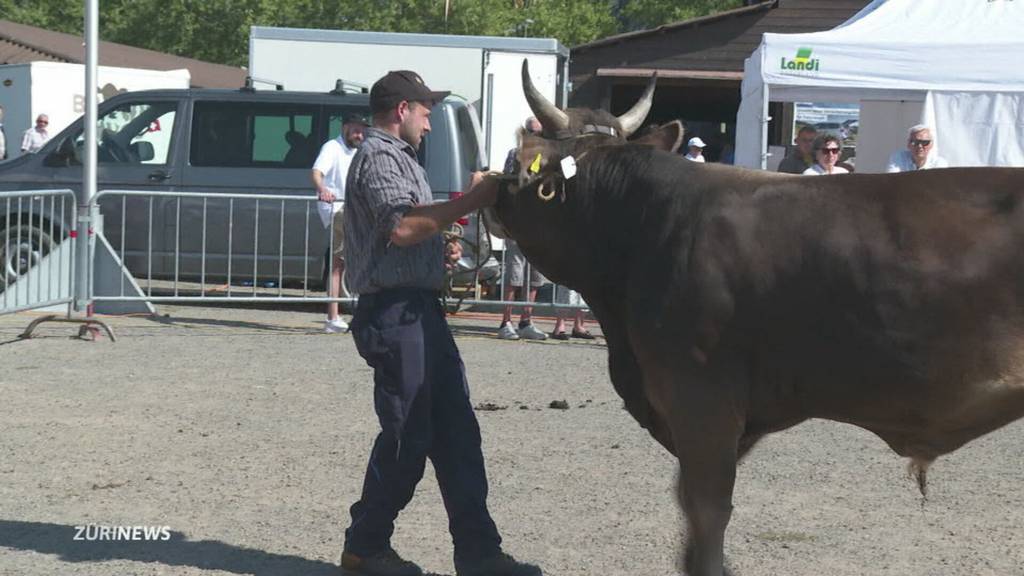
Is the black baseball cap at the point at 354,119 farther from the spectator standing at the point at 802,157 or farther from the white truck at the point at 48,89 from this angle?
the white truck at the point at 48,89

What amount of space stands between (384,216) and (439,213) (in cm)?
25

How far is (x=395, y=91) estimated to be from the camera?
17.3 feet

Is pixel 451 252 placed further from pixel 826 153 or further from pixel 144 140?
pixel 144 140

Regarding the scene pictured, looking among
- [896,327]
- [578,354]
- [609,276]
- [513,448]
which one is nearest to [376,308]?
[609,276]

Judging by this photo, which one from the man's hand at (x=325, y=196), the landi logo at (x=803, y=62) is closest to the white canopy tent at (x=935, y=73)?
the landi logo at (x=803, y=62)

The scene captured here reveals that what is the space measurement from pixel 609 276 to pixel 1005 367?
4.36 ft

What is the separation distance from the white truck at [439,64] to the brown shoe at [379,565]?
13.0m

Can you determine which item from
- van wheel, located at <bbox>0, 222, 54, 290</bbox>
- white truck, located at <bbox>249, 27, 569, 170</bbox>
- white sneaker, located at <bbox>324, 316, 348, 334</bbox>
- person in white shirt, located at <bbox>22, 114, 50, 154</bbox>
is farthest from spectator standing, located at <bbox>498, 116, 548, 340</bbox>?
person in white shirt, located at <bbox>22, 114, 50, 154</bbox>

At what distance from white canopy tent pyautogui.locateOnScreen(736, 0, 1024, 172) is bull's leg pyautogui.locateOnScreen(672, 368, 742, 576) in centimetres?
942

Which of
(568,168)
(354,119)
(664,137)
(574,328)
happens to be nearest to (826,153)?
(574,328)

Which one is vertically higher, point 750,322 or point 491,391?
point 750,322

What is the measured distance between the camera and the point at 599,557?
5648 mm

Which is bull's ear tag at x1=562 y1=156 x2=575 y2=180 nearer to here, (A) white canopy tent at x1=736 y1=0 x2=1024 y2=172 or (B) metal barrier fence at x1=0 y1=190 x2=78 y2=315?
(B) metal barrier fence at x1=0 y1=190 x2=78 y2=315

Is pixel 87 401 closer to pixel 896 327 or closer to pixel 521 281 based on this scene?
pixel 521 281
